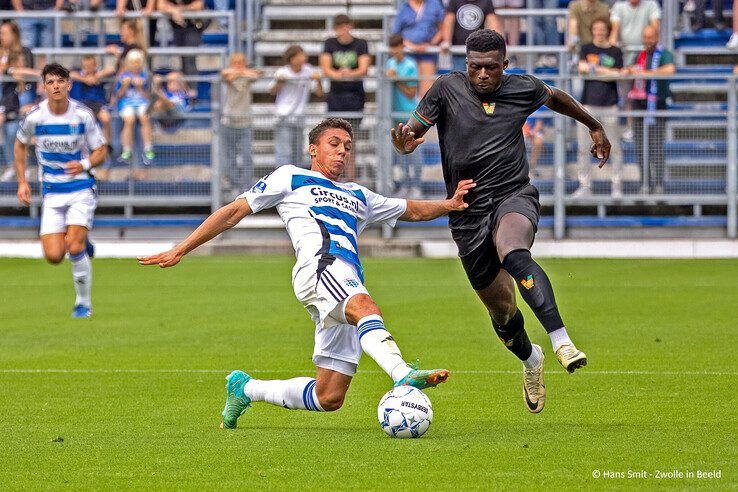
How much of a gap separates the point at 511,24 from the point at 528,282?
1699 centimetres

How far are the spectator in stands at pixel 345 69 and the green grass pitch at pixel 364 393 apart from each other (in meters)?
4.62

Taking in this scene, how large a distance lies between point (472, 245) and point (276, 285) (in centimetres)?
1000

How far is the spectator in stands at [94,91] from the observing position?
76.6 feet

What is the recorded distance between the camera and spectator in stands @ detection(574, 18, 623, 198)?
73.3 ft

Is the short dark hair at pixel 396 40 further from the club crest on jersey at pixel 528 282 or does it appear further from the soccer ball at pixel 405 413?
the soccer ball at pixel 405 413

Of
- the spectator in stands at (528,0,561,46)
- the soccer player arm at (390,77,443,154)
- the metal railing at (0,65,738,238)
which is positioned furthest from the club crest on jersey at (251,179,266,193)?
the spectator in stands at (528,0,561,46)

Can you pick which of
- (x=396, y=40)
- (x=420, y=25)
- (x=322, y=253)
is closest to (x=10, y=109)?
(x=396, y=40)

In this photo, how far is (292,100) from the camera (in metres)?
23.3

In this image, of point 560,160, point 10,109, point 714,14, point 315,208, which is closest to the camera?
point 315,208

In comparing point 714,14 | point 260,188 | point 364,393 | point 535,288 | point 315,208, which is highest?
point 714,14

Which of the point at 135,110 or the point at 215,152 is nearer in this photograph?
the point at 135,110

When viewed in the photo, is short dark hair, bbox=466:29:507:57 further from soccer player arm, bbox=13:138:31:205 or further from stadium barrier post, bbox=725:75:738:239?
stadium barrier post, bbox=725:75:738:239

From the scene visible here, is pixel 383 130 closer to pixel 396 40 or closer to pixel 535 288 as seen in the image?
pixel 396 40

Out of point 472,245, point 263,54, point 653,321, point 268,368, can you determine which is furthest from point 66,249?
point 263,54
